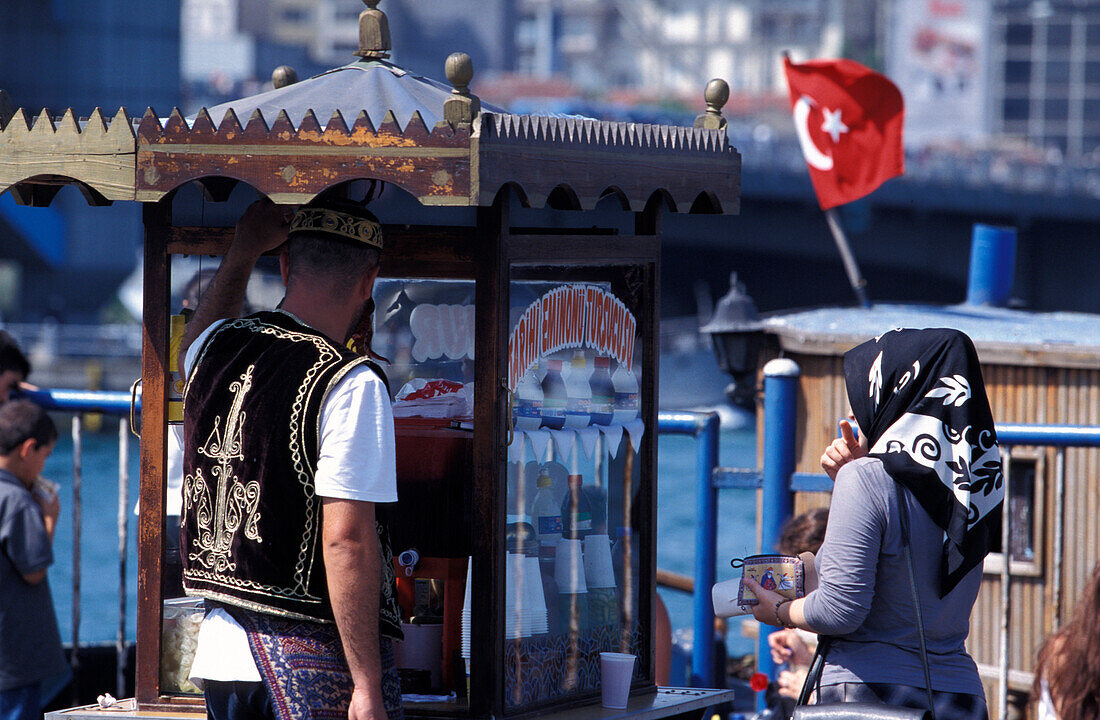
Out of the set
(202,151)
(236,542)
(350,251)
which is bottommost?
(236,542)

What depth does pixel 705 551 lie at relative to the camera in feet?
17.8

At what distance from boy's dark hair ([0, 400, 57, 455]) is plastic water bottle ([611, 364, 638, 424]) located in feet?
7.69

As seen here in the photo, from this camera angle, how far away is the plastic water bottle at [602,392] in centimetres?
394

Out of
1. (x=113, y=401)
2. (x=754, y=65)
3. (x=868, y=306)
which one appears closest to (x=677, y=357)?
(x=868, y=306)

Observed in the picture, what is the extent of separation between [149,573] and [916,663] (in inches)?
79.0

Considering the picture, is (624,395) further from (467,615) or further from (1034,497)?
(1034,497)

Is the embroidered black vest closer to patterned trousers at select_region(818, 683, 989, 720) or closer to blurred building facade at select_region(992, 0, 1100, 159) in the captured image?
patterned trousers at select_region(818, 683, 989, 720)

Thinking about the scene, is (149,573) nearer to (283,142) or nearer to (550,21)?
(283,142)

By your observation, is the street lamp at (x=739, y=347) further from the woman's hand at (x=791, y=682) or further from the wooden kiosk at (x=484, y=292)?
the wooden kiosk at (x=484, y=292)

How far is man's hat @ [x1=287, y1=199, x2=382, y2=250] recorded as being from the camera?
3135 mm

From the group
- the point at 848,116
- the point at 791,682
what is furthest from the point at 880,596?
the point at 848,116

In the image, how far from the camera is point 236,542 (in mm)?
2986

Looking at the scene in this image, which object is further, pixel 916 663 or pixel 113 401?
pixel 113 401

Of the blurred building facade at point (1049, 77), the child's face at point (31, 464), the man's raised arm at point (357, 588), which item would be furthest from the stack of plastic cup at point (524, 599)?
the blurred building facade at point (1049, 77)
